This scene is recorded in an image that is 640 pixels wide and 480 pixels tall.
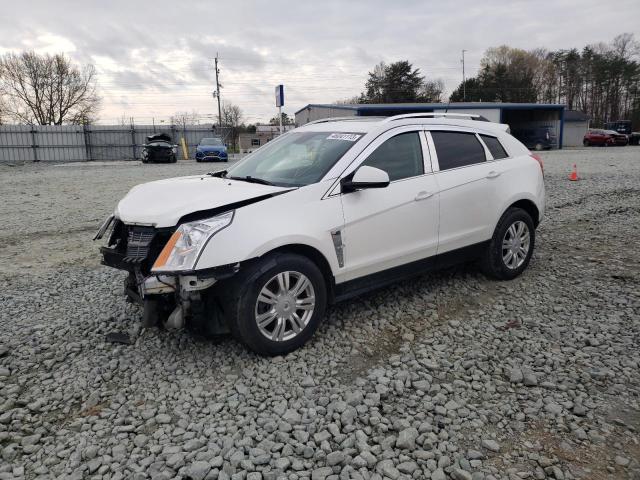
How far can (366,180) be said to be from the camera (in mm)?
3953

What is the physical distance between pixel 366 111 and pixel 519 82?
36840mm

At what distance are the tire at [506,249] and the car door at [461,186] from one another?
0.15m

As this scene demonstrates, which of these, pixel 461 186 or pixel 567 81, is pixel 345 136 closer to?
pixel 461 186

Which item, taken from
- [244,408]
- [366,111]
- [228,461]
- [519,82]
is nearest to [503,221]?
[244,408]

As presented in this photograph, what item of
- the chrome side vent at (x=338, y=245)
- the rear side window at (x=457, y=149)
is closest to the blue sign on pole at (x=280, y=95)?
the rear side window at (x=457, y=149)

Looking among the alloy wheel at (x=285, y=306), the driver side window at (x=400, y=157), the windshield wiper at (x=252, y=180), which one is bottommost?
the alloy wheel at (x=285, y=306)

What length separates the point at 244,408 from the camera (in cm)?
316

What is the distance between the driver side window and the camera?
438 centimetres

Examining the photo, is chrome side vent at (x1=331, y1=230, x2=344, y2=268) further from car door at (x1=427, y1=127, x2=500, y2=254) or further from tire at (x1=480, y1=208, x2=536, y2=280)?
tire at (x1=480, y1=208, x2=536, y2=280)

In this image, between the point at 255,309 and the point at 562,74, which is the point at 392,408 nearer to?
the point at 255,309

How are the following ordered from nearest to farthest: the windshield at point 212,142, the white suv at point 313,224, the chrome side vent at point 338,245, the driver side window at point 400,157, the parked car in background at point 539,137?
the white suv at point 313,224
the chrome side vent at point 338,245
the driver side window at point 400,157
the windshield at point 212,142
the parked car in background at point 539,137

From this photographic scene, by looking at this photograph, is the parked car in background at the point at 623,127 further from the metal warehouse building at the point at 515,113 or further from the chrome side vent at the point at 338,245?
the chrome side vent at the point at 338,245

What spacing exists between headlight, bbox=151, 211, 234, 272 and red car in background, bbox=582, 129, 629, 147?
156ft

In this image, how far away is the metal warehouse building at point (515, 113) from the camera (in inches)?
1519
